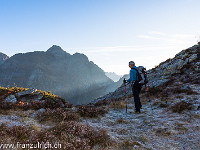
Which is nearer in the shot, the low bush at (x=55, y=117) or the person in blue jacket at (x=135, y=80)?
the low bush at (x=55, y=117)

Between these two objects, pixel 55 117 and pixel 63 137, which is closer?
pixel 63 137

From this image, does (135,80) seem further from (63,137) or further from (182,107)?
(63,137)

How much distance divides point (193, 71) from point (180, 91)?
21.9 feet

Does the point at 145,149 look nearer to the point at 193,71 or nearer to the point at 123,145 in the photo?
the point at 123,145

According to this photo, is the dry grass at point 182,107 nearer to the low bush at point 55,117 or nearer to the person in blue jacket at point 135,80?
the person in blue jacket at point 135,80

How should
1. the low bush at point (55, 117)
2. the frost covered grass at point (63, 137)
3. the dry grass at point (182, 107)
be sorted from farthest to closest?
1. the dry grass at point (182, 107)
2. the low bush at point (55, 117)
3. the frost covered grass at point (63, 137)

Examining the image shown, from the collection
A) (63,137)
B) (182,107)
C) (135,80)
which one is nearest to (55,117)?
(63,137)

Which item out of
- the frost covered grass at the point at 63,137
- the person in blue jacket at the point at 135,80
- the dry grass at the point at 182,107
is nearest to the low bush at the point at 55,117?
the frost covered grass at the point at 63,137

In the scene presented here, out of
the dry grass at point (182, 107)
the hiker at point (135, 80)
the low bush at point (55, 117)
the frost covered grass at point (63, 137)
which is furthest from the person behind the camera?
the hiker at point (135, 80)

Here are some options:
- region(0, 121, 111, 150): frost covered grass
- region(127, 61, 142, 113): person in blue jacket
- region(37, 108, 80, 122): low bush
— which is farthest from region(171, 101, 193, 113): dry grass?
region(37, 108, 80, 122): low bush

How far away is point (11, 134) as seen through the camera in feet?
13.3

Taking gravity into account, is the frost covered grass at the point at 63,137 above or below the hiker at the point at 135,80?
below

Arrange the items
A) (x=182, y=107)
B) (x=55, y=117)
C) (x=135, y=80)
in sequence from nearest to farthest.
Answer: (x=55, y=117)
(x=182, y=107)
(x=135, y=80)

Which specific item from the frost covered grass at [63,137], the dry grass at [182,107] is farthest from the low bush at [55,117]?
the dry grass at [182,107]
